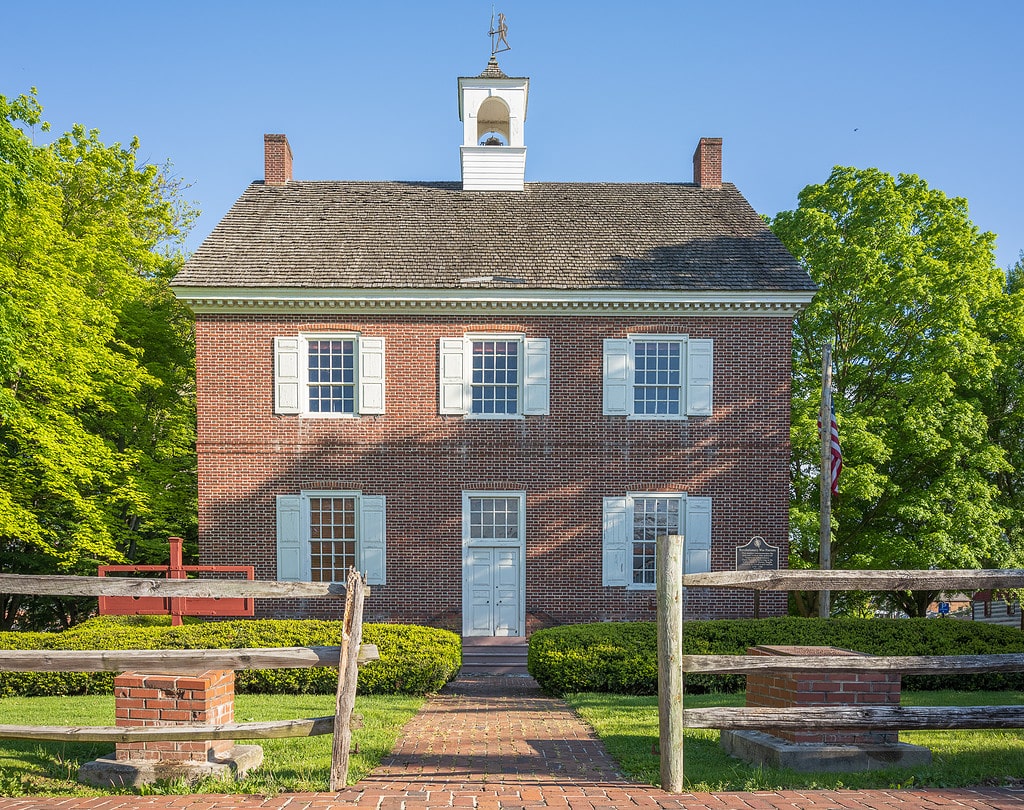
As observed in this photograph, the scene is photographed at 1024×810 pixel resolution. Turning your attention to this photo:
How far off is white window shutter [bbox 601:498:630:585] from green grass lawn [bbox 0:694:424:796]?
7.28 metres

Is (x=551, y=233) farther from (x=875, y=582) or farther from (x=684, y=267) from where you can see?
(x=875, y=582)

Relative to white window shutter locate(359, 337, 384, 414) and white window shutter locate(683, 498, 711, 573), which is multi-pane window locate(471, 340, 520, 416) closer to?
white window shutter locate(359, 337, 384, 414)

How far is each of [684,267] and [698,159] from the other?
5.42 meters

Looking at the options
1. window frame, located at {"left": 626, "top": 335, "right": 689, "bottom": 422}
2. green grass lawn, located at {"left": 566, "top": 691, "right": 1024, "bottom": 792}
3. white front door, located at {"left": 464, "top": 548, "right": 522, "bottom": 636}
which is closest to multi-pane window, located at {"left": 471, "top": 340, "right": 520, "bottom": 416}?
window frame, located at {"left": 626, "top": 335, "right": 689, "bottom": 422}

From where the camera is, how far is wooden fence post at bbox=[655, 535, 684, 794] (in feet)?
20.9

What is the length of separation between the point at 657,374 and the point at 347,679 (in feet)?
42.3

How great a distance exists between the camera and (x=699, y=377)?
18.3 m

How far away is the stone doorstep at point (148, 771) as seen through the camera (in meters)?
6.49

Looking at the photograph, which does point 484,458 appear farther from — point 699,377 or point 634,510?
point 699,377

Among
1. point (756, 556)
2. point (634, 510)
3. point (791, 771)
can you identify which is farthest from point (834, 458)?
point (791, 771)

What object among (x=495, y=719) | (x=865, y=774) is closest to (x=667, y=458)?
(x=495, y=719)

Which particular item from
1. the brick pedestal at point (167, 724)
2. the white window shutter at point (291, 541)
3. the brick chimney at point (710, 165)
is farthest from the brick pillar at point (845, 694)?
A: the brick chimney at point (710, 165)

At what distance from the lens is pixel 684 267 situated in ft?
62.2

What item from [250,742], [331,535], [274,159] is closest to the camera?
[250,742]
